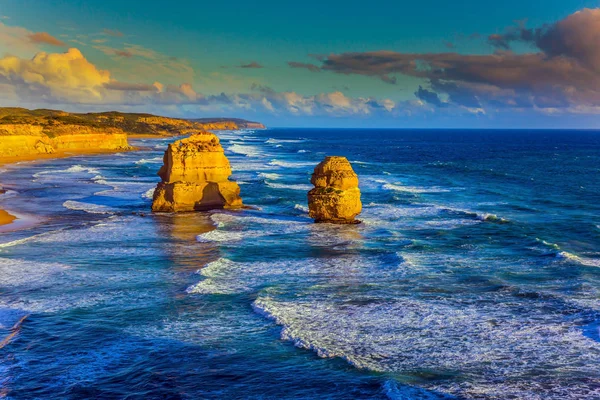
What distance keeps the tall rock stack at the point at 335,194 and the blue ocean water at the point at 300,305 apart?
4.07 feet

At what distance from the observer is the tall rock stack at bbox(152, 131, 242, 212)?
41.0 meters

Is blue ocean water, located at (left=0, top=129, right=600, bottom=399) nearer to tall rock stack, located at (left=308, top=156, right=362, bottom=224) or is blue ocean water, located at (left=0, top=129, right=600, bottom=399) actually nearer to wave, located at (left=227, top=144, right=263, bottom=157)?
tall rock stack, located at (left=308, top=156, right=362, bottom=224)

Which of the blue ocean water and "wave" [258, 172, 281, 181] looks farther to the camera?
"wave" [258, 172, 281, 181]

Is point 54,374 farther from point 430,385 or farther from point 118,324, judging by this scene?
point 430,385

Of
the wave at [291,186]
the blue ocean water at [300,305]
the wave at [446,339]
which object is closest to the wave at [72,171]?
the wave at [291,186]

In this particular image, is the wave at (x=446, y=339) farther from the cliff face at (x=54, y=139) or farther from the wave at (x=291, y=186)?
the cliff face at (x=54, y=139)

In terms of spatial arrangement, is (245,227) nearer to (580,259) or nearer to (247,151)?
(580,259)

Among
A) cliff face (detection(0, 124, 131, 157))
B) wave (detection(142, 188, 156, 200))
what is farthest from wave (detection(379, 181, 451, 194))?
cliff face (detection(0, 124, 131, 157))

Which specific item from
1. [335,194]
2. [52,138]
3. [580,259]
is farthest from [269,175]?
[52,138]

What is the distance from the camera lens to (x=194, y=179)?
42125mm

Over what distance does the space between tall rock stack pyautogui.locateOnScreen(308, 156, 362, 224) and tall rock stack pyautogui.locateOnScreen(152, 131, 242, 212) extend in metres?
8.81

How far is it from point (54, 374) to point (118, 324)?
3.78 meters

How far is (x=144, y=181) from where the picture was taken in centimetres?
6381

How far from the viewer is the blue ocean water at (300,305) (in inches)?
562
